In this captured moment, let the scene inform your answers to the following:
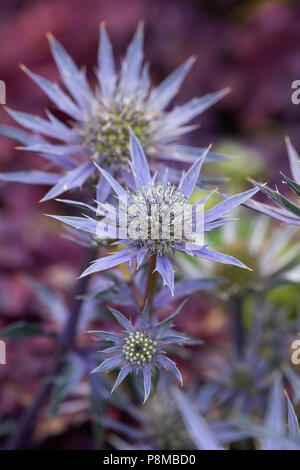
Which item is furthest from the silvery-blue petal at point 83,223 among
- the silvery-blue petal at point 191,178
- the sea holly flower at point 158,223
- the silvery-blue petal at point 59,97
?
the silvery-blue petal at point 59,97

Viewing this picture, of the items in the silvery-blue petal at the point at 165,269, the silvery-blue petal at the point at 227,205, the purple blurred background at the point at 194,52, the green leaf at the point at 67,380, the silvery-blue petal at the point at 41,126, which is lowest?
the green leaf at the point at 67,380

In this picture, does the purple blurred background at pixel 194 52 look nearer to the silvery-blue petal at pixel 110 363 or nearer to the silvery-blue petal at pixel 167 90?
the silvery-blue petal at pixel 167 90

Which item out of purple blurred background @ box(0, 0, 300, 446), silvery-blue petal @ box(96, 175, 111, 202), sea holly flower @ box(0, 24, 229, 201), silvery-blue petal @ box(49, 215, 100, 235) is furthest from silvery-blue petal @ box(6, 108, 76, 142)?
purple blurred background @ box(0, 0, 300, 446)

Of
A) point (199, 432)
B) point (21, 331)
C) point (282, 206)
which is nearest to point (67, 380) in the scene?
point (21, 331)

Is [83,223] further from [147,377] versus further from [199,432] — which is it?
[199,432]

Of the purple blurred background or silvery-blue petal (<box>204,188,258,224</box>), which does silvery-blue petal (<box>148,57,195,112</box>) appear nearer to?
silvery-blue petal (<box>204,188,258,224</box>)
